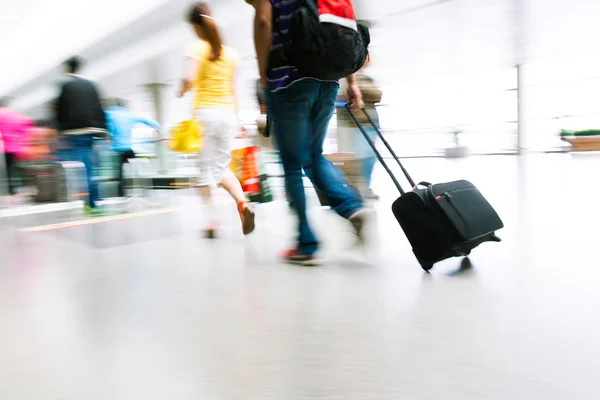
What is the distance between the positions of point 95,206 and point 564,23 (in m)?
10.9

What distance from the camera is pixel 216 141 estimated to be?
3100 mm

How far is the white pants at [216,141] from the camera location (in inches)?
119

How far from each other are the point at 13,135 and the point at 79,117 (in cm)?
204

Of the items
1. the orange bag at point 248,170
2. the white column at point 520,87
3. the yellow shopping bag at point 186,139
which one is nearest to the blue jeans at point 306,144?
the orange bag at point 248,170

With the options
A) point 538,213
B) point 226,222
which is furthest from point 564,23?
point 226,222

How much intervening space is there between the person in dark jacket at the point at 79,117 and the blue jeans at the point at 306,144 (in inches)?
115

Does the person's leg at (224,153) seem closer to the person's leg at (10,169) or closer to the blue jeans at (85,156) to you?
the blue jeans at (85,156)

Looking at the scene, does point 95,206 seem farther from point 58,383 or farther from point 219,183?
point 58,383

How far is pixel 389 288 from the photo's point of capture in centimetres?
177

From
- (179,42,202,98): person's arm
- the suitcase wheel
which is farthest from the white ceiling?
the suitcase wheel

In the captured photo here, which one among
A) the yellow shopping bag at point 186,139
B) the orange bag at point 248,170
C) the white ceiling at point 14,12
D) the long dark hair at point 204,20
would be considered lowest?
the orange bag at point 248,170

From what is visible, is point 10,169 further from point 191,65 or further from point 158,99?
point 158,99

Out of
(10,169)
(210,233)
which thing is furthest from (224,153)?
(10,169)

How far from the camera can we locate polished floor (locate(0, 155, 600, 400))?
3.46 ft
